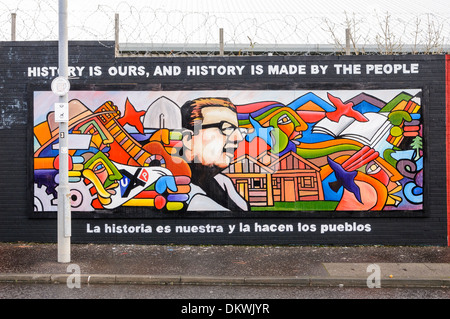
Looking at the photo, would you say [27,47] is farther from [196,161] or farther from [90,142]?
[196,161]

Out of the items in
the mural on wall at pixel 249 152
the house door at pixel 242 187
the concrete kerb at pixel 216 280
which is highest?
the mural on wall at pixel 249 152

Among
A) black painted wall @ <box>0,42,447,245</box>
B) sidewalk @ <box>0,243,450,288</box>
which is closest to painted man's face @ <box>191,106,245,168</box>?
black painted wall @ <box>0,42,447,245</box>

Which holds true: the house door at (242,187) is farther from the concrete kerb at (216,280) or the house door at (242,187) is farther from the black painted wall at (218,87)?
the concrete kerb at (216,280)

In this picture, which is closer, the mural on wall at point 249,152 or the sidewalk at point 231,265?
the sidewalk at point 231,265

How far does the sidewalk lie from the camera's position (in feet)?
25.6

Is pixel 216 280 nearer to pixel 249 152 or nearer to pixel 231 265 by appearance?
pixel 231 265

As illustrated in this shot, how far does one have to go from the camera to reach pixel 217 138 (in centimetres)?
1057

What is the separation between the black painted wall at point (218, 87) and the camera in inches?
415

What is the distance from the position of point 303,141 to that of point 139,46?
4.47m

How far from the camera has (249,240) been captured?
10570 millimetres

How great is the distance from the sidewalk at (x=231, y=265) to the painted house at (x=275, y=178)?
112 centimetres

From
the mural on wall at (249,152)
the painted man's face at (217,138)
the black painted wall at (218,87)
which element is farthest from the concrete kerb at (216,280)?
the painted man's face at (217,138)

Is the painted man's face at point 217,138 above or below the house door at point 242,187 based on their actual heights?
above

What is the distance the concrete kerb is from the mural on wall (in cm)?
286
